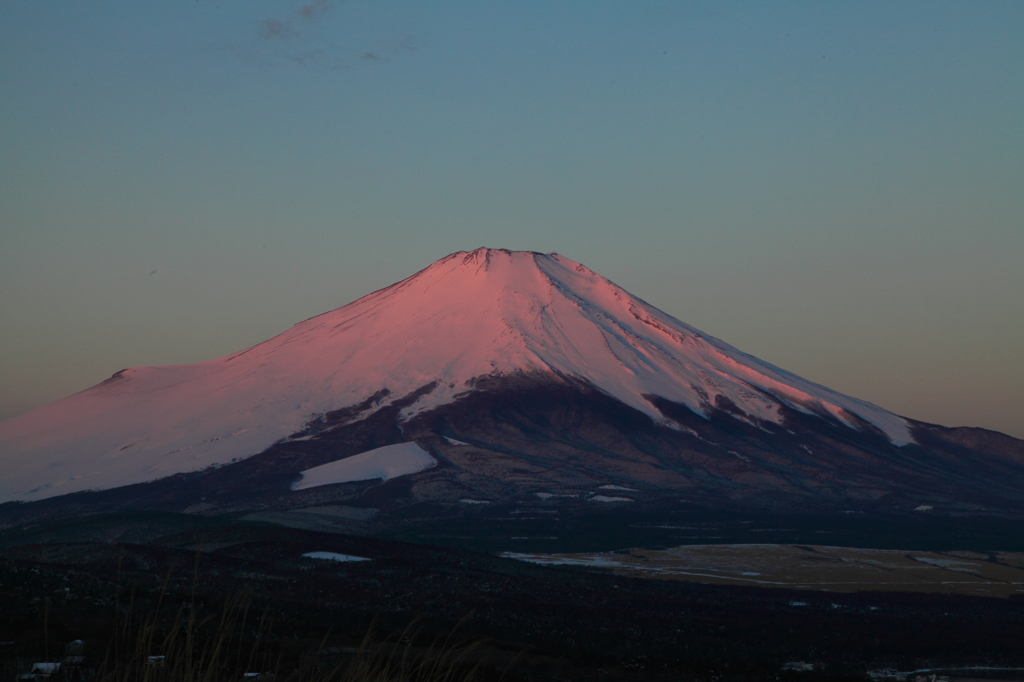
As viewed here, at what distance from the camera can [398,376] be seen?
525 feet

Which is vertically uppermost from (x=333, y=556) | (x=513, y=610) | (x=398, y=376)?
(x=398, y=376)

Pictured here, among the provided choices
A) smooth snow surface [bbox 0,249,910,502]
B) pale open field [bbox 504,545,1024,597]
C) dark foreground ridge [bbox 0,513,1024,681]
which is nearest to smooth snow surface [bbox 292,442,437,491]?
smooth snow surface [bbox 0,249,910,502]

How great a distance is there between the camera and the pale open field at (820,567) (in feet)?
178

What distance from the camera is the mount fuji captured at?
382ft

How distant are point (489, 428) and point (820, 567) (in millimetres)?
82442

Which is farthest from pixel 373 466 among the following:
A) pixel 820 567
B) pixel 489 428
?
pixel 820 567

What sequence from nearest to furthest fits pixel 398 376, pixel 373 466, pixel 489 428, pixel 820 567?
1. pixel 820 567
2. pixel 373 466
3. pixel 489 428
4. pixel 398 376

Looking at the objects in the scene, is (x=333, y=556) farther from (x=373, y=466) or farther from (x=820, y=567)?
(x=373, y=466)

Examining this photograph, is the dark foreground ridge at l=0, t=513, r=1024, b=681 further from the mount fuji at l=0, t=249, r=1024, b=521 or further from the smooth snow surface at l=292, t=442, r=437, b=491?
the smooth snow surface at l=292, t=442, r=437, b=491

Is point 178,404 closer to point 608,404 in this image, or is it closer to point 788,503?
point 608,404

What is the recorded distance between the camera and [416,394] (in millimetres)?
152625

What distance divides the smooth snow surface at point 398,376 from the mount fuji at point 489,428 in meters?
0.49

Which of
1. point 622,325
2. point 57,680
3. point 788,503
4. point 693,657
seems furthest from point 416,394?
point 57,680

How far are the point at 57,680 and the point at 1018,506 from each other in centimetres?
12380
